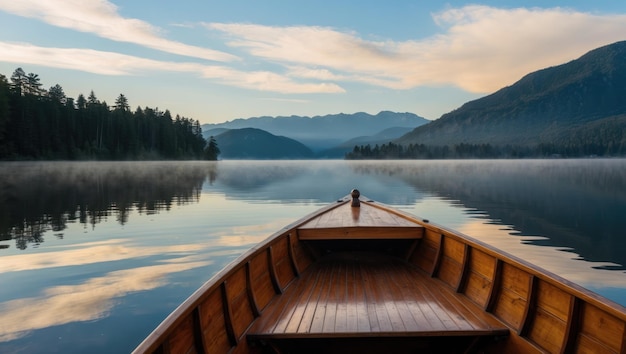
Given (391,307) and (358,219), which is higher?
(358,219)

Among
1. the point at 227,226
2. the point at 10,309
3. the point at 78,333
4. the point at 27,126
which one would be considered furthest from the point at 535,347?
the point at 27,126

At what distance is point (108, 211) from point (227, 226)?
892 centimetres

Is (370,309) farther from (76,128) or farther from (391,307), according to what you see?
(76,128)

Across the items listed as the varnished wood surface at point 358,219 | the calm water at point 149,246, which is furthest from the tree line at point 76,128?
the varnished wood surface at point 358,219

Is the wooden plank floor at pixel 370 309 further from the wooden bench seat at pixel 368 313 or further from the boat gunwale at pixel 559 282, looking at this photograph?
the boat gunwale at pixel 559 282

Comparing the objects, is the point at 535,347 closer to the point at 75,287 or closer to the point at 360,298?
the point at 360,298

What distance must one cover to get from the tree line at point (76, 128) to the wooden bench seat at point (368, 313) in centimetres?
9677

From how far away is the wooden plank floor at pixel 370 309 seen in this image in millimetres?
5184

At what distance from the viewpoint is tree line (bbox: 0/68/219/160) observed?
89.8m

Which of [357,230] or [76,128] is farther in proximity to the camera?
[76,128]

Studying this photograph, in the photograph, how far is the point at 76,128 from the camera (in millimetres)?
107312

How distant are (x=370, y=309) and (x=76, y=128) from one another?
118 meters

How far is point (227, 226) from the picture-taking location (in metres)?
19.9

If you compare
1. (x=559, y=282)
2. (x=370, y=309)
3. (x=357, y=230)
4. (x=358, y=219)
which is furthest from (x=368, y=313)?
(x=358, y=219)
